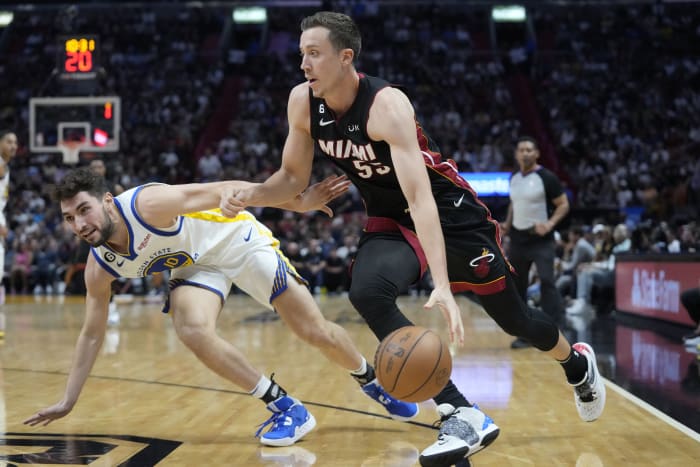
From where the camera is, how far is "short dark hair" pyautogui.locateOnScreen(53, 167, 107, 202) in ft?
12.4

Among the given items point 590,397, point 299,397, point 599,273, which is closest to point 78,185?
point 299,397

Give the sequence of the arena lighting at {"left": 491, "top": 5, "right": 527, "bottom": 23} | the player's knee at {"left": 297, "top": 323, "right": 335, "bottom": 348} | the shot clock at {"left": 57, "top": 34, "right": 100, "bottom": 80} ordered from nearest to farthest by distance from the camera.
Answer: the player's knee at {"left": 297, "top": 323, "right": 335, "bottom": 348} < the shot clock at {"left": 57, "top": 34, "right": 100, "bottom": 80} < the arena lighting at {"left": 491, "top": 5, "right": 527, "bottom": 23}

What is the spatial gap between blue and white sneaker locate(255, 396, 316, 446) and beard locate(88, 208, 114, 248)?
1.13 meters

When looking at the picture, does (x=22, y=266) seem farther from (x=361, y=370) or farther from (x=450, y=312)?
(x=450, y=312)

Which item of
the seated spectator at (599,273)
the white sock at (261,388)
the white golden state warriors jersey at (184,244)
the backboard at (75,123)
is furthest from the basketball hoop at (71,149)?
the white sock at (261,388)

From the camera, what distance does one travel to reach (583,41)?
25984 mm

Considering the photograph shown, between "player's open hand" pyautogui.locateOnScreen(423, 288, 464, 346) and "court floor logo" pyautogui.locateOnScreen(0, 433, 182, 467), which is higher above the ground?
"player's open hand" pyautogui.locateOnScreen(423, 288, 464, 346)

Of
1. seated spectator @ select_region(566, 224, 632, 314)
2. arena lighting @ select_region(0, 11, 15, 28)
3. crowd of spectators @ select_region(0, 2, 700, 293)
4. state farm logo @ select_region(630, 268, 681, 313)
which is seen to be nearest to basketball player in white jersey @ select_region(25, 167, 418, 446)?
state farm logo @ select_region(630, 268, 681, 313)

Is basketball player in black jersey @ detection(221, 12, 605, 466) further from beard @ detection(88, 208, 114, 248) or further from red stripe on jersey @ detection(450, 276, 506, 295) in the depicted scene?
beard @ detection(88, 208, 114, 248)

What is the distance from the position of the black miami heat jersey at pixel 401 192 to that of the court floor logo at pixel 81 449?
1.46 meters

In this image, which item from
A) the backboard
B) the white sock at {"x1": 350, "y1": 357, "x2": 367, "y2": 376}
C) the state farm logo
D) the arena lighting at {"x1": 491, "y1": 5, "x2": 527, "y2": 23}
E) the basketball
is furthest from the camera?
the arena lighting at {"x1": 491, "y1": 5, "x2": 527, "y2": 23}

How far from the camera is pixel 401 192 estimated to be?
3.70 meters

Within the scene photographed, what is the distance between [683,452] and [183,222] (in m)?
2.56

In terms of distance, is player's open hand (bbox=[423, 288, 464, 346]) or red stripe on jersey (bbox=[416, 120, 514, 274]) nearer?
player's open hand (bbox=[423, 288, 464, 346])
